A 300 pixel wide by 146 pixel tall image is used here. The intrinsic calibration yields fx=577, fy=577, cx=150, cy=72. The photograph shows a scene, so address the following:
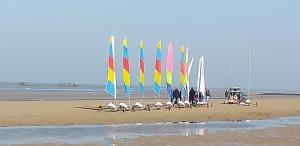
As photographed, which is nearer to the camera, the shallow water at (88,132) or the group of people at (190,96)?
the shallow water at (88,132)

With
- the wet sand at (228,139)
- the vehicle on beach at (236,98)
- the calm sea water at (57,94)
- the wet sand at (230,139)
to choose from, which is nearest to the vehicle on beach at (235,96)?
the vehicle on beach at (236,98)

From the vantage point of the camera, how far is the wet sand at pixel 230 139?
717 inches

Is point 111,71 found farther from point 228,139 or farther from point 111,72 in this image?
point 228,139

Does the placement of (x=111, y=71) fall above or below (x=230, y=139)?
above

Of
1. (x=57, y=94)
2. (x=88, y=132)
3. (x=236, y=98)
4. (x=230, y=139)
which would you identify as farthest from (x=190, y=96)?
(x=57, y=94)

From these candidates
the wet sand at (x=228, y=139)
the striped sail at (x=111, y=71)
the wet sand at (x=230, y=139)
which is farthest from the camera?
the striped sail at (x=111, y=71)

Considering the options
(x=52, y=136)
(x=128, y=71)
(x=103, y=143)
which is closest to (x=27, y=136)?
(x=52, y=136)

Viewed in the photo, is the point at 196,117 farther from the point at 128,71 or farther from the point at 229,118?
the point at 128,71

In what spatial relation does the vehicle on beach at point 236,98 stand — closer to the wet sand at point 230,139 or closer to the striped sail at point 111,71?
the striped sail at point 111,71

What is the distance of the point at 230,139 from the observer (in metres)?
19.6

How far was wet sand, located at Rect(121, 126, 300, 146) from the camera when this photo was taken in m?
18.2

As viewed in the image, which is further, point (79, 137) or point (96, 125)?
point (96, 125)

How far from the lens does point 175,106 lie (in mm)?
37844

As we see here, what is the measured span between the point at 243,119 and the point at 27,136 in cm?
1492
